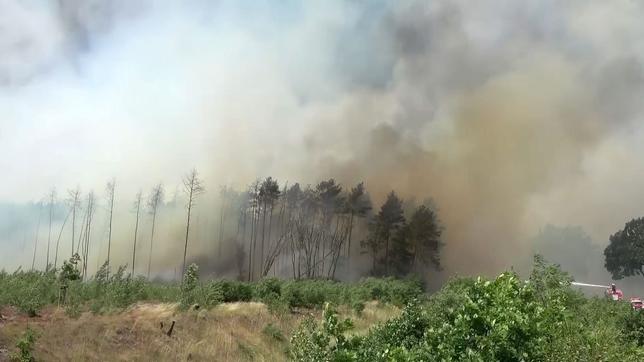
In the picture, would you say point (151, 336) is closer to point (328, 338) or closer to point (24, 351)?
point (24, 351)

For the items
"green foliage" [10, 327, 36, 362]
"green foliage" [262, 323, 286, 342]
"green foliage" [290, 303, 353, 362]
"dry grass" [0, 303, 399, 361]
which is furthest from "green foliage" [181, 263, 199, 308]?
"green foliage" [290, 303, 353, 362]

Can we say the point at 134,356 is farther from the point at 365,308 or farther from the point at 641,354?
the point at 365,308

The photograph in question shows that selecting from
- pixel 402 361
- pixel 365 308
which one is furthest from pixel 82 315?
pixel 365 308

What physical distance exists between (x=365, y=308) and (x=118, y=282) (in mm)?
15807

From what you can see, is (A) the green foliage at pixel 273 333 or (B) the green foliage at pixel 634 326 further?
(A) the green foliage at pixel 273 333

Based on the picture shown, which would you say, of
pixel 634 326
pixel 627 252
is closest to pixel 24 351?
pixel 634 326

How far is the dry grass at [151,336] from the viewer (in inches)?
582

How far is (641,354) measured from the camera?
34.1 ft

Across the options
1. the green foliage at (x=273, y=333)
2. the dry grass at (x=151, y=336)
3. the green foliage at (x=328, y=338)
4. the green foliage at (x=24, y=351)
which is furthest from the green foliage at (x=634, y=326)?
the green foliage at (x=24, y=351)

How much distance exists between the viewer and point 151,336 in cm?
1778

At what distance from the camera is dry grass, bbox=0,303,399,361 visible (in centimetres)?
1479

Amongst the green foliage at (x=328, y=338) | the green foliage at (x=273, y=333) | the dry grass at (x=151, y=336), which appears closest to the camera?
the green foliage at (x=328, y=338)

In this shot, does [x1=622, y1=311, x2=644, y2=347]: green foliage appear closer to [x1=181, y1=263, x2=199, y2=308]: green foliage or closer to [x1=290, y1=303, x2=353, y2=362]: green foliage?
[x1=290, y1=303, x2=353, y2=362]: green foliage

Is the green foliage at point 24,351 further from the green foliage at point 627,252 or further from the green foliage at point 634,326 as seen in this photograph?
the green foliage at point 627,252
